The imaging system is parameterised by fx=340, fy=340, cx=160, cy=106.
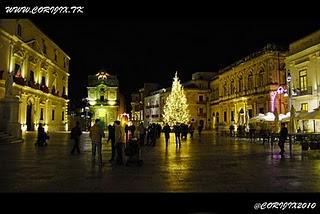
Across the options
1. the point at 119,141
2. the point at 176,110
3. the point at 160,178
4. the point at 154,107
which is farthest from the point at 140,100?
the point at 160,178

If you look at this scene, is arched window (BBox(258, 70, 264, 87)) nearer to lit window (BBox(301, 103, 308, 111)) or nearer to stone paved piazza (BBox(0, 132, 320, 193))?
lit window (BBox(301, 103, 308, 111))

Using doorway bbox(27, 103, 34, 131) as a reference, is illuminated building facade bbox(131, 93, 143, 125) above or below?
above

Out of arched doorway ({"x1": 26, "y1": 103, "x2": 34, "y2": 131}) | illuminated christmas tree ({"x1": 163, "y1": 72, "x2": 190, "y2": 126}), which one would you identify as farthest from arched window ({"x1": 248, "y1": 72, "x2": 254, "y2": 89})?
arched doorway ({"x1": 26, "y1": 103, "x2": 34, "y2": 131})

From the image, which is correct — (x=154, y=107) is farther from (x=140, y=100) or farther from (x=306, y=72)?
(x=306, y=72)

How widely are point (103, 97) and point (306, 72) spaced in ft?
203

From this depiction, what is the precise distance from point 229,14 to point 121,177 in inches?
186

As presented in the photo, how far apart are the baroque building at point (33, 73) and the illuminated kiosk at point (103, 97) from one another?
31.8 metres

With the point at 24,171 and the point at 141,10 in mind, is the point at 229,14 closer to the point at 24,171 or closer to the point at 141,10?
the point at 141,10

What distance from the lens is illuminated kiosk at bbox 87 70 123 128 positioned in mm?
86250

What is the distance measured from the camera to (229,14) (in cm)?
679

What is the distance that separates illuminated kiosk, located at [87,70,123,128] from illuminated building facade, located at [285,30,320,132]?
57.3 m

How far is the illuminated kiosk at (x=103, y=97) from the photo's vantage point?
86.2m

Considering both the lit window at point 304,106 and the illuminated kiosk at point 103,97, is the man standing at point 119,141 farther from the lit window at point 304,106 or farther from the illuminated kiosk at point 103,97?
the illuminated kiosk at point 103,97
